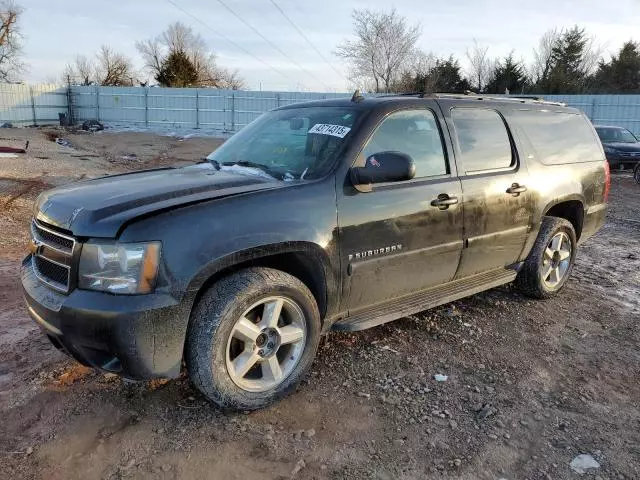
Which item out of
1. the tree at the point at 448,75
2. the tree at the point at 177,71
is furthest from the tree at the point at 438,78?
the tree at the point at 177,71

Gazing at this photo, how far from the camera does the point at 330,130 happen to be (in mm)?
3676

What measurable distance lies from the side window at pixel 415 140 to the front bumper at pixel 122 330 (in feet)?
5.65

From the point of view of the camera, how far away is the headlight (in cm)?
264

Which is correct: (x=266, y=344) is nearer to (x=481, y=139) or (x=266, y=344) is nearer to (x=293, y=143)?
(x=293, y=143)

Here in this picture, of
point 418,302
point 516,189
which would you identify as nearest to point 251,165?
point 418,302

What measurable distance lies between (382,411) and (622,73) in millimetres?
45771

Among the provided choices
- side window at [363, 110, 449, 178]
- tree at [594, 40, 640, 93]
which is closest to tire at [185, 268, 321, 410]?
side window at [363, 110, 449, 178]

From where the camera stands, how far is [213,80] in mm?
60375

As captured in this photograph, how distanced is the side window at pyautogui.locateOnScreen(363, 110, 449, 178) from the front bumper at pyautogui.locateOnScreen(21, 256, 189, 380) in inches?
67.8

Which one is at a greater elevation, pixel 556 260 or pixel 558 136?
pixel 558 136

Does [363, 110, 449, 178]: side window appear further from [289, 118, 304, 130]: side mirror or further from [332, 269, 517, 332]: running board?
[332, 269, 517, 332]: running board

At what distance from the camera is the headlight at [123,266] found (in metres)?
2.64

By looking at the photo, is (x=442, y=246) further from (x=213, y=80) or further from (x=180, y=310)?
(x=213, y=80)

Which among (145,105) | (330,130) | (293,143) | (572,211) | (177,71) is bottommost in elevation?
(572,211)
